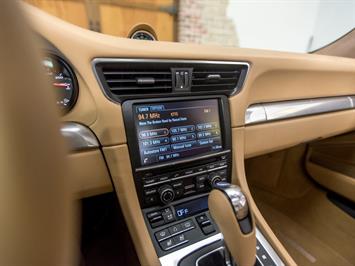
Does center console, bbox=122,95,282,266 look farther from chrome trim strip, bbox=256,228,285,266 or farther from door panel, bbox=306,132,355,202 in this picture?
door panel, bbox=306,132,355,202

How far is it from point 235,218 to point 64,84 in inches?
14.6

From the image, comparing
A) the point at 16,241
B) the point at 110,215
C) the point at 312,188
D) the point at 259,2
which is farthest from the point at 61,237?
the point at 259,2

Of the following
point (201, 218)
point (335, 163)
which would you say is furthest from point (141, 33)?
point (335, 163)

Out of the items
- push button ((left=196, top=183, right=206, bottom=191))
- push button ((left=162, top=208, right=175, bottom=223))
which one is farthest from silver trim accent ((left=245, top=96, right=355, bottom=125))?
push button ((left=162, top=208, right=175, bottom=223))

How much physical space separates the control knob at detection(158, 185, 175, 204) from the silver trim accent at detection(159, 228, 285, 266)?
0.11 m

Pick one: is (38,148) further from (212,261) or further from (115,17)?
(115,17)

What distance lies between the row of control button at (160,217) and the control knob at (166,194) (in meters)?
0.02

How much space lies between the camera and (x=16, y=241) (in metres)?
0.17

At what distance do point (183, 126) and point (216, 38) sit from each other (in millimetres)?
2972

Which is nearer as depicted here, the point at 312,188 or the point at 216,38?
the point at 312,188

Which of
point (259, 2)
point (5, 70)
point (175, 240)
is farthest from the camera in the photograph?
point (259, 2)

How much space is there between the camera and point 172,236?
1.76 feet

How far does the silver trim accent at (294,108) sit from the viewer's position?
0.71 meters

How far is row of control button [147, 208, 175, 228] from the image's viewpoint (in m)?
0.54
